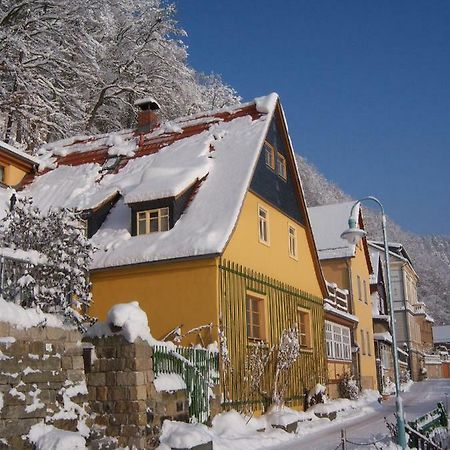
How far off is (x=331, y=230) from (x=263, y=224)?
1553 cm

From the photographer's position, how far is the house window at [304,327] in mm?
22000

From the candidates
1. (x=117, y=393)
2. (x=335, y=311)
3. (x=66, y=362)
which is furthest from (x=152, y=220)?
(x=335, y=311)

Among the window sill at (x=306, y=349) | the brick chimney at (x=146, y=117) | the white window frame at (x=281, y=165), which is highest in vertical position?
the brick chimney at (x=146, y=117)

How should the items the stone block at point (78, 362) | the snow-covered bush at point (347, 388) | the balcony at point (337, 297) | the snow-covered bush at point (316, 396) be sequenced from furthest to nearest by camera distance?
the balcony at point (337, 297)
the snow-covered bush at point (347, 388)
the snow-covered bush at point (316, 396)
the stone block at point (78, 362)

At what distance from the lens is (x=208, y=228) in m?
16.8

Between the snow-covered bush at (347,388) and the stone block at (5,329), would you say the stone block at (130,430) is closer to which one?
the stone block at (5,329)

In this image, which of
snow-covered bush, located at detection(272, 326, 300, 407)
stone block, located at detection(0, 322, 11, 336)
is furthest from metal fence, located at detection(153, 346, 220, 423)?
snow-covered bush, located at detection(272, 326, 300, 407)

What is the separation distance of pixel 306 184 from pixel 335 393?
51.9 meters

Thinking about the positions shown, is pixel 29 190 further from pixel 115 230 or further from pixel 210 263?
pixel 210 263

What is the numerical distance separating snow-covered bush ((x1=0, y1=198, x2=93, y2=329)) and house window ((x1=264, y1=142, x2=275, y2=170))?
9206 millimetres

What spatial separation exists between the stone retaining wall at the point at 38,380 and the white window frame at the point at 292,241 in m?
11.9

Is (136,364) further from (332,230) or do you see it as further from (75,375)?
(332,230)

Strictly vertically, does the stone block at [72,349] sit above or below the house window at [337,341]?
below

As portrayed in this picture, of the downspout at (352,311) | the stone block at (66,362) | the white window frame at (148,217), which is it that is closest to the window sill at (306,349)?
the white window frame at (148,217)
